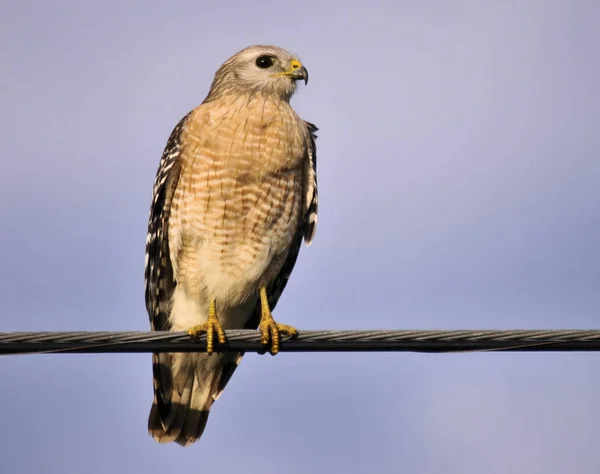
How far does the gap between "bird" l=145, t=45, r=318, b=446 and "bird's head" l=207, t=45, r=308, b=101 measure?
29cm

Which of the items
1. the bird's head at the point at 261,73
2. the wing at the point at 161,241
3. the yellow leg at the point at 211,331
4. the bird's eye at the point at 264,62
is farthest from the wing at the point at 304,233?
the yellow leg at the point at 211,331

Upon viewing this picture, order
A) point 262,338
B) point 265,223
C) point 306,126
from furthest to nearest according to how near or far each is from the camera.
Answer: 1. point 306,126
2. point 265,223
3. point 262,338

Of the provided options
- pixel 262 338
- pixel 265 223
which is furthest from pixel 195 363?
pixel 262 338

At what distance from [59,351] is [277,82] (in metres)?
4.58

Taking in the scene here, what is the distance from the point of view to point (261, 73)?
999 cm

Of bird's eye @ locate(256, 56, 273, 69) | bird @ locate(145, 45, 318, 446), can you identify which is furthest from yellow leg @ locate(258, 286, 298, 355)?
bird's eye @ locate(256, 56, 273, 69)

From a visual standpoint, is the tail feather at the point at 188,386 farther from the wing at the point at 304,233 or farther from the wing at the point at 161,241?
the wing at the point at 304,233

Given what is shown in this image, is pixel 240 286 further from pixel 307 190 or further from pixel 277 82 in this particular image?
pixel 277 82

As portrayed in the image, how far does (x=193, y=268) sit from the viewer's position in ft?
30.0

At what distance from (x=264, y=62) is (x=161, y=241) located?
Result: 202cm

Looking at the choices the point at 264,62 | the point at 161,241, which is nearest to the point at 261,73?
the point at 264,62

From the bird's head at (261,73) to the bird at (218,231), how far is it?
29 cm

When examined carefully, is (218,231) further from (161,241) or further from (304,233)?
(304,233)

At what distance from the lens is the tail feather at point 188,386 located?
29.9 feet
